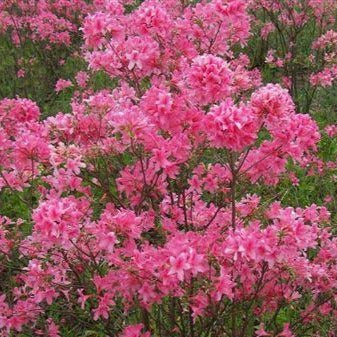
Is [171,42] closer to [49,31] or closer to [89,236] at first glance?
[89,236]

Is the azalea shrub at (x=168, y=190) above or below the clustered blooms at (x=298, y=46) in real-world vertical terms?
below

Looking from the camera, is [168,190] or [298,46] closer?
[168,190]

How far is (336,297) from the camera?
282 centimetres

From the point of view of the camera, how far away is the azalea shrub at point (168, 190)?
222 cm

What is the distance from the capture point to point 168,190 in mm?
2740

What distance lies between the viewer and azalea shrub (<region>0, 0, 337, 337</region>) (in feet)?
7.29

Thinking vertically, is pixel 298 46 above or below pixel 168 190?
above

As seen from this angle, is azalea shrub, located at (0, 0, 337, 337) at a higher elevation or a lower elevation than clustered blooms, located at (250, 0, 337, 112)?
lower

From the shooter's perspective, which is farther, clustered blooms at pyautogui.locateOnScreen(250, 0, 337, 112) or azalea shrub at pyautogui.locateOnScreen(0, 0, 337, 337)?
clustered blooms at pyautogui.locateOnScreen(250, 0, 337, 112)

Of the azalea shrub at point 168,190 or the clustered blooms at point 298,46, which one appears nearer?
the azalea shrub at point 168,190

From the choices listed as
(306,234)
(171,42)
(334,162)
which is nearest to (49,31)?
(334,162)

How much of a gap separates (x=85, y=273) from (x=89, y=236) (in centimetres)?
63

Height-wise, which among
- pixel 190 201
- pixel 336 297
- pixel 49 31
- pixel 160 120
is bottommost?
pixel 336 297

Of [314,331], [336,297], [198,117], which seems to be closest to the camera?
[198,117]
